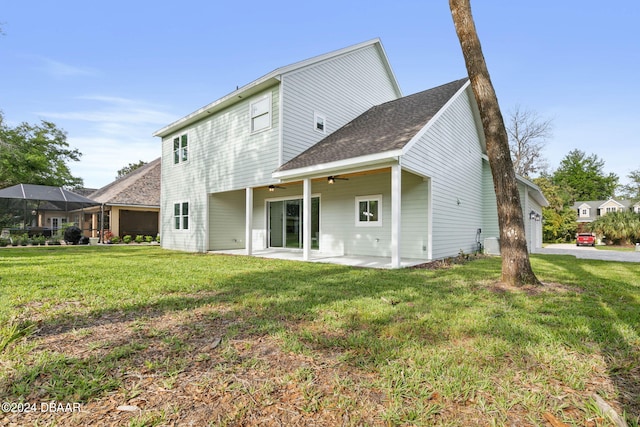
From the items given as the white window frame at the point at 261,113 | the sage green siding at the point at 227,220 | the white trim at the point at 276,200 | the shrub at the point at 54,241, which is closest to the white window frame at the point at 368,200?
the white trim at the point at 276,200

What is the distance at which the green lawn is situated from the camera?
1.83m

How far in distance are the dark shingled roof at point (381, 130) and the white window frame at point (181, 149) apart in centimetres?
678

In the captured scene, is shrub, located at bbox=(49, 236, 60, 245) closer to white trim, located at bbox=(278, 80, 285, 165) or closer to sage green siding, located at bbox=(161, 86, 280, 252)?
sage green siding, located at bbox=(161, 86, 280, 252)

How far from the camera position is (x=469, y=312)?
12.4 feet

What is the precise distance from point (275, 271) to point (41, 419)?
5.23 m

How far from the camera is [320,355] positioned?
257 centimetres

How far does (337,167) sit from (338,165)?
0.12 metres

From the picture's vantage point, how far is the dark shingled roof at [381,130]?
8109 mm

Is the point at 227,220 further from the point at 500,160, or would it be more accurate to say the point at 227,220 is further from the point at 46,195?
the point at 46,195

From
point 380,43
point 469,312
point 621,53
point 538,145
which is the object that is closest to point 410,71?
point 380,43

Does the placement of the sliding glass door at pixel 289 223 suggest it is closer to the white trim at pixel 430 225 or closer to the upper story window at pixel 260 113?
the upper story window at pixel 260 113

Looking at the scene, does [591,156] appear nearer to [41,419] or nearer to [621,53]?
[621,53]

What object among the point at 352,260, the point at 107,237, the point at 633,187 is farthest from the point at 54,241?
the point at 633,187

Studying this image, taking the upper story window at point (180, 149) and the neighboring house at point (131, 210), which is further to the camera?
the neighboring house at point (131, 210)
